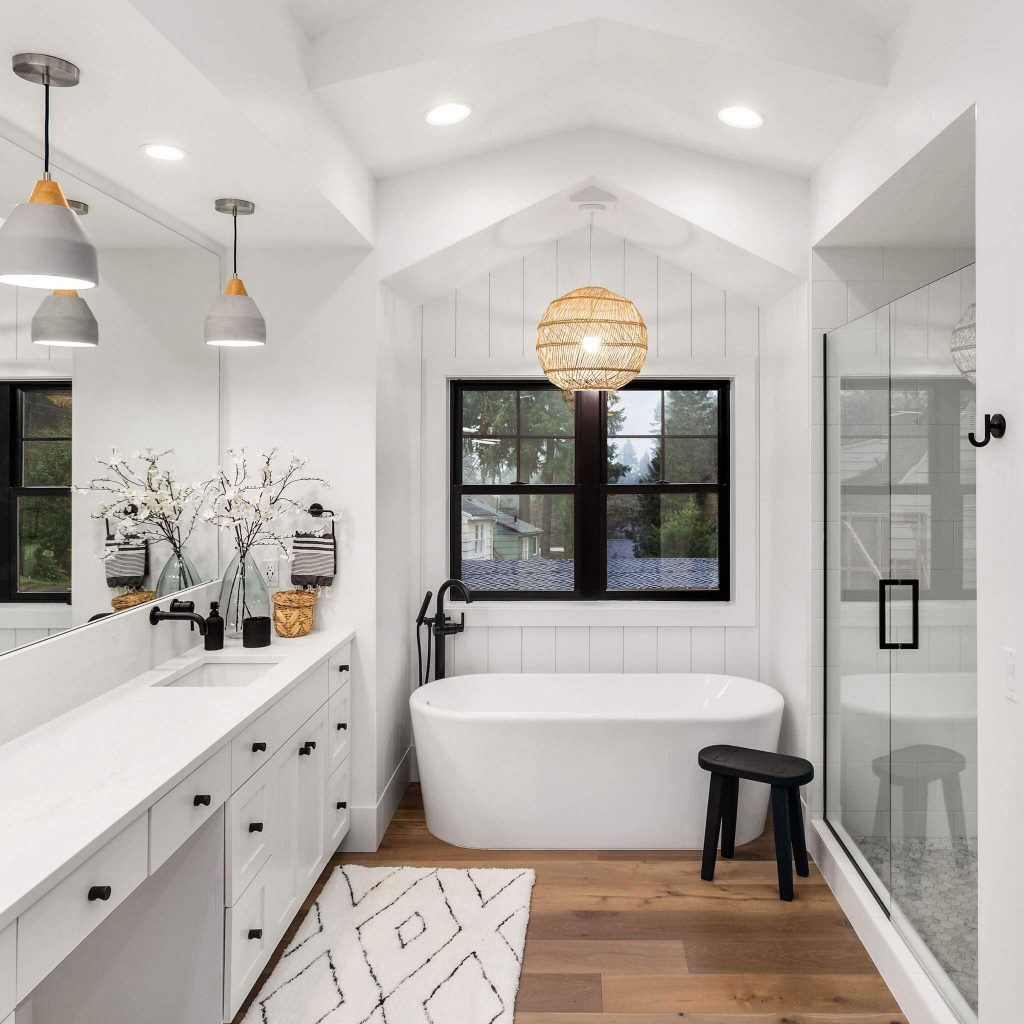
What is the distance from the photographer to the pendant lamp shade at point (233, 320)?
8.96 feet

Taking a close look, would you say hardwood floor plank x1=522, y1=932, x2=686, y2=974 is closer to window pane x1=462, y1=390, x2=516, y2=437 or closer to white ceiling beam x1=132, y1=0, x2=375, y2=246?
window pane x1=462, y1=390, x2=516, y2=437

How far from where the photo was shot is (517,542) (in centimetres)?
416

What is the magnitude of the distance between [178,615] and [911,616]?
2298 mm

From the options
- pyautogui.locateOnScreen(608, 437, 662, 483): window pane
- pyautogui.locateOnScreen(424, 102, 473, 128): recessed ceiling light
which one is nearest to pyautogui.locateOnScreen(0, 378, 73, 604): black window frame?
pyautogui.locateOnScreen(424, 102, 473, 128): recessed ceiling light

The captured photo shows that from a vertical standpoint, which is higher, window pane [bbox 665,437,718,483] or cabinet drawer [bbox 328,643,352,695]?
window pane [bbox 665,437,718,483]

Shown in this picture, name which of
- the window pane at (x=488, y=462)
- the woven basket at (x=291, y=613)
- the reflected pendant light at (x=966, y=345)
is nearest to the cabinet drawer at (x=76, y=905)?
the woven basket at (x=291, y=613)

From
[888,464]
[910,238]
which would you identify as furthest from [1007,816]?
[910,238]

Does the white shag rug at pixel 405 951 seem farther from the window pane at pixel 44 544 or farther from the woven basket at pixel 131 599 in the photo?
the window pane at pixel 44 544

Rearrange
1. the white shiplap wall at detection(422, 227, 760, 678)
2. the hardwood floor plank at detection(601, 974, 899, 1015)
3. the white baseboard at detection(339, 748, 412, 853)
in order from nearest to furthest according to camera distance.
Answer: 1. the hardwood floor plank at detection(601, 974, 899, 1015)
2. the white baseboard at detection(339, 748, 412, 853)
3. the white shiplap wall at detection(422, 227, 760, 678)

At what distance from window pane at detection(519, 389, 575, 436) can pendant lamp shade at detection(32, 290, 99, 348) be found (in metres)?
2.11

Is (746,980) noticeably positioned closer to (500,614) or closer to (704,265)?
(500,614)

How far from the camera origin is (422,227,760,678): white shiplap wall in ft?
13.1

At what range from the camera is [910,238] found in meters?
2.99

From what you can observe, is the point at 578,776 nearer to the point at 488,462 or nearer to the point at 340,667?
the point at 340,667
